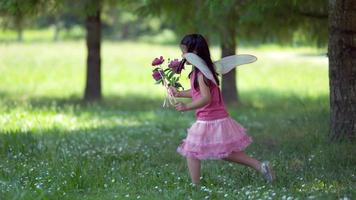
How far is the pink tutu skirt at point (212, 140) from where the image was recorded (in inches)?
256

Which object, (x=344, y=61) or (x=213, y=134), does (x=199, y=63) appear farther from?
(x=344, y=61)

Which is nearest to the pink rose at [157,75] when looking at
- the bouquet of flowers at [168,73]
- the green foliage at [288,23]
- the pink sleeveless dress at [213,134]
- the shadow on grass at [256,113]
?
the bouquet of flowers at [168,73]

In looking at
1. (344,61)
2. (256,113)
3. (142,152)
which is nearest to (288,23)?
(256,113)

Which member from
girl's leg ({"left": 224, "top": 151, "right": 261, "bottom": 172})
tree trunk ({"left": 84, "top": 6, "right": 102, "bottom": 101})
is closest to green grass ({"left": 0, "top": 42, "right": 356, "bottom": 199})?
girl's leg ({"left": 224, "top": 151, "right": 261, "bottom": 172})

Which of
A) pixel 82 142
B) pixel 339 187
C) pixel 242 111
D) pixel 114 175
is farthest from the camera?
pixel 242 111

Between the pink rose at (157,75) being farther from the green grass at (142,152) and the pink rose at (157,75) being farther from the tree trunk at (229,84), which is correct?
the tree trunk at (229,84)

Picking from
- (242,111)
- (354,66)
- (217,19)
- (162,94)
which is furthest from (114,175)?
(162,94)

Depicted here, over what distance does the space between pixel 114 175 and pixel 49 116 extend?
5.63 metres

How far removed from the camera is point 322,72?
28.0m

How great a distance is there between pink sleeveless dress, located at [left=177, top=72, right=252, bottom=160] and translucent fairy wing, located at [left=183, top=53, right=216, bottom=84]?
149 millimetres

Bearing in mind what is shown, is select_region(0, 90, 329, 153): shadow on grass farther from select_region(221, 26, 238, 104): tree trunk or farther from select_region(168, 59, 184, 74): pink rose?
select_region(168, 59, 184, 74): pink rose

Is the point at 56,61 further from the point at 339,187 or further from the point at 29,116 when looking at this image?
the point at 339,187

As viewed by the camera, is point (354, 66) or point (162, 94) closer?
point (354, 66)

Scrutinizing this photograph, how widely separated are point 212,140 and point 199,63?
0.79m
